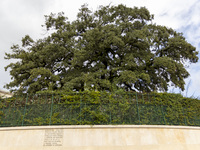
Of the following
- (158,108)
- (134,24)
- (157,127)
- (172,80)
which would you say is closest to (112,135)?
(157,127)

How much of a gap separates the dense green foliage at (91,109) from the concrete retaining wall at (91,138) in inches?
21.2

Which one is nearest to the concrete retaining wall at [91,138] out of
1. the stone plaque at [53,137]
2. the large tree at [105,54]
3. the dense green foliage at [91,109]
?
the stone plaque at [53,137]

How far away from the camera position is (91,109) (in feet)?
33.5

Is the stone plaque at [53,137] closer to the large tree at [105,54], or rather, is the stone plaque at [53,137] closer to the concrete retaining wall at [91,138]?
the concrete retaining wall at [91,138]

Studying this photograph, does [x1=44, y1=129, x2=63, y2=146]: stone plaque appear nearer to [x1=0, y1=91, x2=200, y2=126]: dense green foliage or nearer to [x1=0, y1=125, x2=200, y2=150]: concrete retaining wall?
[x1=0, y1=125, x2=200, y2=150]: concrete retaining wall

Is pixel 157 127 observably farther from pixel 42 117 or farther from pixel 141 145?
pixel 42 117

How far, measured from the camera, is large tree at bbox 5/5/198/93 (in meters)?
15.2

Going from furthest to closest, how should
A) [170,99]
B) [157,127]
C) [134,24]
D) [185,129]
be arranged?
[134,24] < [170,99] < [185,129] < [157,127]

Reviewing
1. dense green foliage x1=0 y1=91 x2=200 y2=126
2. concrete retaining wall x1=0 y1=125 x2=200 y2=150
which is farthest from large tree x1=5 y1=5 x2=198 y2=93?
concrete retaining wall x1=0 y1=125 x2=200 y2=150

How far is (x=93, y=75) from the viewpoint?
14.7 metres

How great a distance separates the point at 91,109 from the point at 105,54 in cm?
904

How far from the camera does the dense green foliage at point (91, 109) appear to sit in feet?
32.7

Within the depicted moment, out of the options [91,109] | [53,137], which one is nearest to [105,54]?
[91,109]

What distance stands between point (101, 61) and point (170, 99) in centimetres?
890
